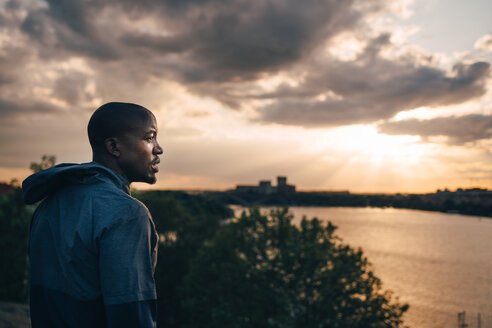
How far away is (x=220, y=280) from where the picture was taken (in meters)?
29.0

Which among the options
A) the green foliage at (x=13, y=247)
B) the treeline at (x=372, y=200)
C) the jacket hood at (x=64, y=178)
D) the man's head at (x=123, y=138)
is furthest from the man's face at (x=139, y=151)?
the treeline at (x=372, y=200)

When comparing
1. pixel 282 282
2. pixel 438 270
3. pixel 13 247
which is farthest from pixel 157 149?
pixel 438 270

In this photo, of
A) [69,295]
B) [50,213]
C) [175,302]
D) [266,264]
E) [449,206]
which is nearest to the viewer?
[69,295]

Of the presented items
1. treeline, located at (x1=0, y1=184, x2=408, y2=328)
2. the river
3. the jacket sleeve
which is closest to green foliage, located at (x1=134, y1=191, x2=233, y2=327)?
treeline, located at (x1=0, y1=184, x2=408, y2=328)

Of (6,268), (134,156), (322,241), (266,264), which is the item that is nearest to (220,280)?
(266,264)

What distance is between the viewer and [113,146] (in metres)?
2.50

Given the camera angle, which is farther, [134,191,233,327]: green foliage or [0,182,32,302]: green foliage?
[134,191,233,327]: green foliage

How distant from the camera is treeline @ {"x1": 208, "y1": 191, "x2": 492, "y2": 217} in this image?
74012 millimetres

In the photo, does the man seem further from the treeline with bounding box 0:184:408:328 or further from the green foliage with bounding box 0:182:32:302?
the green foliage with bounding box 0:182:32:302

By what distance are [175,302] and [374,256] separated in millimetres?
59843

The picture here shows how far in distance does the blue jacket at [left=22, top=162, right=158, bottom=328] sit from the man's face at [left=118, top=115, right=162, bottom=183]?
0.43ft

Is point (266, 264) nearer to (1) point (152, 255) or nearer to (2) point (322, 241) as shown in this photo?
(2) point (322, 241)

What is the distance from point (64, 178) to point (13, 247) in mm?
33305

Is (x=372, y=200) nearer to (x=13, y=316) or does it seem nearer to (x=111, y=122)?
(x=13, y=316)
